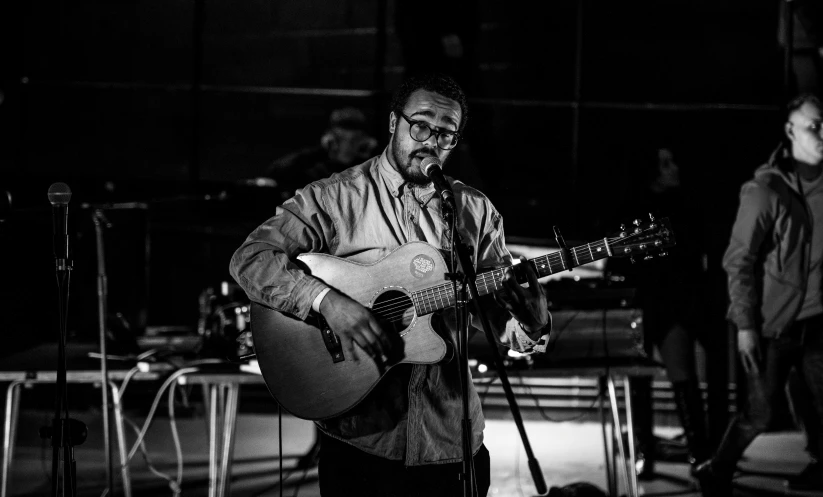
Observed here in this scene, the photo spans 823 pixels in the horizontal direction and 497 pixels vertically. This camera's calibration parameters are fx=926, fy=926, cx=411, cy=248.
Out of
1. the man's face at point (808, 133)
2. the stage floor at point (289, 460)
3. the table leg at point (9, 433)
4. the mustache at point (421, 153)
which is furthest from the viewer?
the stage floor at point (289, 460)

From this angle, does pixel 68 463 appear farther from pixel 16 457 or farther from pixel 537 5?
pixel 537 5

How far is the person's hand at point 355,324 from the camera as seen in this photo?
3311 millimetres

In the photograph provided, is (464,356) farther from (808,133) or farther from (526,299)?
(808,133)

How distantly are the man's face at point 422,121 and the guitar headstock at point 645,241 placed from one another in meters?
0.74

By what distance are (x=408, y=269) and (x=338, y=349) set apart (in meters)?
0.40

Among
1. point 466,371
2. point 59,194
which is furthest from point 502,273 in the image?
point 59,194

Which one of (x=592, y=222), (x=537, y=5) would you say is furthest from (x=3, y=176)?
(x=537, y=5)

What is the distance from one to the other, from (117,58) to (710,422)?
21.8 meters

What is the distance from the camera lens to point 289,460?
7.09m

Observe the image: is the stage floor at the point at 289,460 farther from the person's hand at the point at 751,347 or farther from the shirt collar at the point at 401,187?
the shirt collar at the point at 401,187

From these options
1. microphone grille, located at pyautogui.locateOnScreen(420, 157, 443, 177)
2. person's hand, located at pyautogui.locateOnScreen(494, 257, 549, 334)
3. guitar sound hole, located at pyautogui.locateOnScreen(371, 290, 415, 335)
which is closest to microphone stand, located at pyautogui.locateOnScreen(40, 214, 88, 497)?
guitar sound hole, located at pyautogui.locateOnScreen(371, 290, 415, 335)

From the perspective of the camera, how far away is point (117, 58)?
25406 mm

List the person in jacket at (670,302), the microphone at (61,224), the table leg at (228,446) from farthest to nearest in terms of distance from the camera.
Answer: the person in jacket at (670,302)
the table leg at (228,446)
the microphone at (61,224)

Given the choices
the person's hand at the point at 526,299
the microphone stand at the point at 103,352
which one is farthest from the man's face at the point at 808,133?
the microphone stand at the point at 103,352
